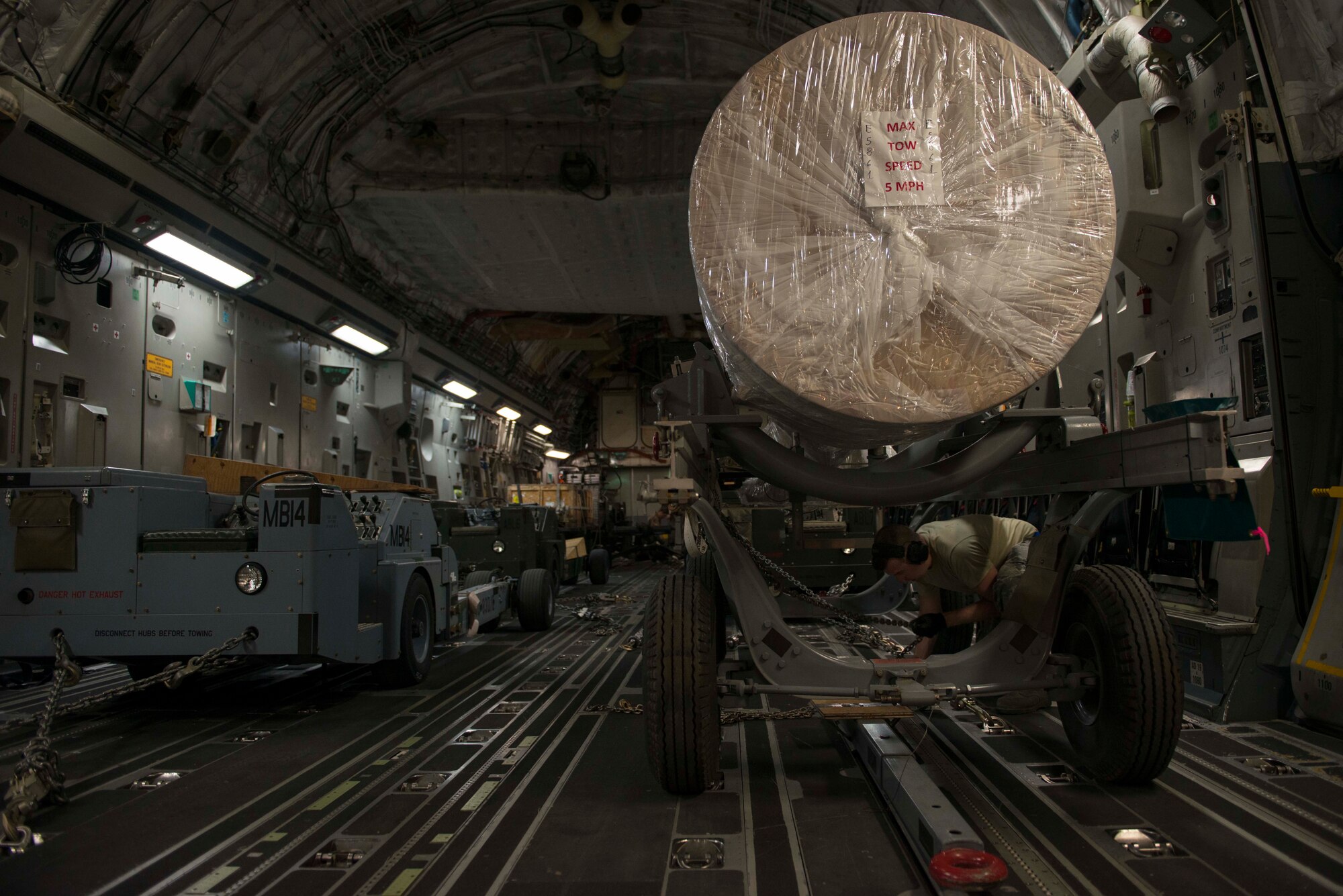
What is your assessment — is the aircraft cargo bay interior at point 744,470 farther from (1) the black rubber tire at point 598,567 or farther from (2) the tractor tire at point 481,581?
(1) the black rubber tire at point 598,567

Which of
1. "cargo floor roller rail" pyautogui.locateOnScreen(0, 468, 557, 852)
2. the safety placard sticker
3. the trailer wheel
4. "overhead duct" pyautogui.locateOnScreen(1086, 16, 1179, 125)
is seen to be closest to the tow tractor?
"cargo floor roller rail" pyautogui.locateOnScreen(0, 468, 557, 852)

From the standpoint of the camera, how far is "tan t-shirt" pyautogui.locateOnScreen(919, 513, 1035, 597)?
364cm

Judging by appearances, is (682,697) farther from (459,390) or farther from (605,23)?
(459,390)

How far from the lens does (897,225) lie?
8.70 feet

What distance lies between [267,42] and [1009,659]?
7473mm

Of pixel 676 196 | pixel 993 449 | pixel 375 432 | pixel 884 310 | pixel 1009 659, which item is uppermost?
pixel 676 196

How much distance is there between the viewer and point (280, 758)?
3742mm

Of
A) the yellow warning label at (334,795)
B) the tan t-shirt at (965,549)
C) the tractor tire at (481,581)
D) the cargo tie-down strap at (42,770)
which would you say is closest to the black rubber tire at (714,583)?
the tan t-shirt at (965,549)

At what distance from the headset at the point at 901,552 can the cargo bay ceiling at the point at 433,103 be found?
4.01 meters

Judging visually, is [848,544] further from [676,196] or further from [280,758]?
[280,758]

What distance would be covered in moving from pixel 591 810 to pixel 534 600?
5.42 meters

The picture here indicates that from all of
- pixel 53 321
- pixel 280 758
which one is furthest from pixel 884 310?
pixel 53 321

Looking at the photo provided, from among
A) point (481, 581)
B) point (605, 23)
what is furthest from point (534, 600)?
point (605, 23)

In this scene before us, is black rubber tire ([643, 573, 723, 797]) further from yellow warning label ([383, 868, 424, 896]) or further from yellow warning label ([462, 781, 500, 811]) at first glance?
yellow warning label ([383, 868, 424, 896])
